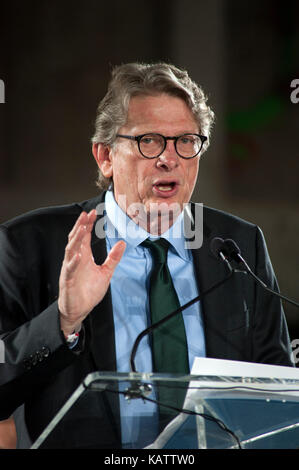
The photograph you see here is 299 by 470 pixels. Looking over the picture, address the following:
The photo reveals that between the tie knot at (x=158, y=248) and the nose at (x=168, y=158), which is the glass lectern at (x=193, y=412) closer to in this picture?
the tie knot at (x=158, y=248)

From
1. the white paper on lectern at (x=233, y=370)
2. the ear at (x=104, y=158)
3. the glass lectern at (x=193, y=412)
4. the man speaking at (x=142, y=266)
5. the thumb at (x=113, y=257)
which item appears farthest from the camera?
the ear at (x=104, y=158)

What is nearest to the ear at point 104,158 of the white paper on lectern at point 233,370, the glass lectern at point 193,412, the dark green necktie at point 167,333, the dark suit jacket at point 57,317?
the dark suit jacket at point 57,317

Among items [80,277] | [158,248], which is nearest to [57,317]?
[80,277]

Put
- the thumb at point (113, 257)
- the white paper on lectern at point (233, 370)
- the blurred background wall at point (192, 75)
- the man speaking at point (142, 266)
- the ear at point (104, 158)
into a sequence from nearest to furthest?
the white paper on lectern at point (233, 370)
the thumb at point (113, 257)
the man speaking at point (142, 266)
the ear at point (104, 158)
the blurred background wall at point (192, 75)

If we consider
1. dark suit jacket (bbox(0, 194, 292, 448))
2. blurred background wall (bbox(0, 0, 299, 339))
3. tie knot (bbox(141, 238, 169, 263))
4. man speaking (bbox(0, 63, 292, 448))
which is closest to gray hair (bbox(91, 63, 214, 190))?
man speaking (bbox(0, 63, 292, 448))

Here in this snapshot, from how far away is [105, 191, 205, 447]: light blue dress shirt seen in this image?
1799 mm

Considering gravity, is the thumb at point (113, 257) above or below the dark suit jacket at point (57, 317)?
above

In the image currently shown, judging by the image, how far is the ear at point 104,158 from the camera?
6.99ft

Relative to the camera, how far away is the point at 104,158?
84.8 inches

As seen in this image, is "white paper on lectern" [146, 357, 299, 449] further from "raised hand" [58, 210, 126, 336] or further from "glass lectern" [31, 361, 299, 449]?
"raised hand" [58, 210, 126, 336]

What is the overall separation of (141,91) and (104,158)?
0.27m

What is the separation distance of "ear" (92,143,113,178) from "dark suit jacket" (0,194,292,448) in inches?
4.2

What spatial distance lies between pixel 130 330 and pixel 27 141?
9.65 feet

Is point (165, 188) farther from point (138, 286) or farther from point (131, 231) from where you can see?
point (138, 286)
